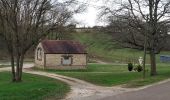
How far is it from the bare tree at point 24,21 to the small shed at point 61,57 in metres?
26.7

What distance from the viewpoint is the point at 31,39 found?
31.3 meters

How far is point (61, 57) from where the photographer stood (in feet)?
195

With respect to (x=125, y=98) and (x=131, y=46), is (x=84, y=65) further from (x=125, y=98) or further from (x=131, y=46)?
(x=125, y=98)

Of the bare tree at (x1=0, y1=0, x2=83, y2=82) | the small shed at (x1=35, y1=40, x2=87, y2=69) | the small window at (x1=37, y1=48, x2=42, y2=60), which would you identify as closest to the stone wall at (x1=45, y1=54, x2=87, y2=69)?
the small shed at (x1=35, y1=40, x2=87, y2=69)

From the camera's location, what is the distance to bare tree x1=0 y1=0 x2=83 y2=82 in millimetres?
29969

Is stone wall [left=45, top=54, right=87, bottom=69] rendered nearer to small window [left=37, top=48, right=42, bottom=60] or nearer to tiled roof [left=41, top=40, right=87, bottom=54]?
tiled roof [left=41, top=40, right=87, bottom=54]

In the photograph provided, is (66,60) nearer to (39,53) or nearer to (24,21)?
(39,53)

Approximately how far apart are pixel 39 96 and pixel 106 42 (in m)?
21.2

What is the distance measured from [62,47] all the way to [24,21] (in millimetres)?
30070

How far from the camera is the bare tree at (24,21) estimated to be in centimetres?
2997

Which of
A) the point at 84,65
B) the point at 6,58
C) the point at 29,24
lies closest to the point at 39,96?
the point at 29,24

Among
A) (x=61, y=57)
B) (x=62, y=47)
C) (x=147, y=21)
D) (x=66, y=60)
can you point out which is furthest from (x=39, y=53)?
(x=147, y=21)

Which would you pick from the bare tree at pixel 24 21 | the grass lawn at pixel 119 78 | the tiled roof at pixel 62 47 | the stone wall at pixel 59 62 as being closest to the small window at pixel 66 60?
the stone wall at pixel 59 62

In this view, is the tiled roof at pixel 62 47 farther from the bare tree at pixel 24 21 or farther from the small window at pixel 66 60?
the bare tree at pixel 24 21
